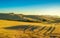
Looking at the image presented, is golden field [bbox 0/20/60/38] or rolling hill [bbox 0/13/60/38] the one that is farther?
rolling hill [bbox 0/13/60/38]

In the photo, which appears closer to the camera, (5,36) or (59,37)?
(5,36)

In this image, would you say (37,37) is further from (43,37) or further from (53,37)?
(53,37)

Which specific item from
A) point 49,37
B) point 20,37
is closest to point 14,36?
point 20,37

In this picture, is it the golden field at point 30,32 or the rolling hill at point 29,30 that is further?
the rolling hill at point 29,30

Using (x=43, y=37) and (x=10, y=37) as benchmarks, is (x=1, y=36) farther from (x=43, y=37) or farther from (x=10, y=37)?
(x=43, y=37)

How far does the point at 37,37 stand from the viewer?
17203 mm

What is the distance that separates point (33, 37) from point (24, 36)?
0.91 meters

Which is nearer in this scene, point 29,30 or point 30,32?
point 30,32

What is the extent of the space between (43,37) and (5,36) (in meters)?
3.85

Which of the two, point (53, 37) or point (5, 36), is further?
point (53, 37)

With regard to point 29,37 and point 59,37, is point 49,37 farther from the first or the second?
point 29,37

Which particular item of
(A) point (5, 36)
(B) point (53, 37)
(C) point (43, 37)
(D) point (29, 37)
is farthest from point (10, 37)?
(B) point (53, 37)

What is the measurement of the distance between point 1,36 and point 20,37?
1.85m

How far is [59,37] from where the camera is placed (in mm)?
17719
